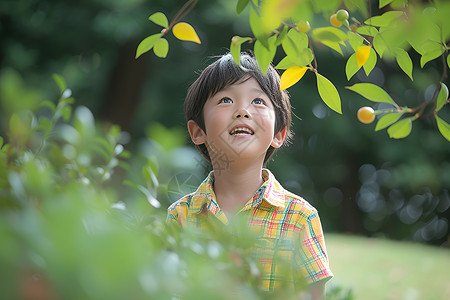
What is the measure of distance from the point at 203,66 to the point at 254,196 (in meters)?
3.36

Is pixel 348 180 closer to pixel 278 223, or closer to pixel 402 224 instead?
pixel 402 224

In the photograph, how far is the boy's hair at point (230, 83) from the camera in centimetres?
158

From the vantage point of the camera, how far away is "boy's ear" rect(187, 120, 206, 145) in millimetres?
1706

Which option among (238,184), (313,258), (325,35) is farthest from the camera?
(238,184)

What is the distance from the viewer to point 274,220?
4.75ft

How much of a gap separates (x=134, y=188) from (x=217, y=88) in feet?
2.76

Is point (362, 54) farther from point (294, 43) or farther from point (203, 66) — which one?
point (203, 66)

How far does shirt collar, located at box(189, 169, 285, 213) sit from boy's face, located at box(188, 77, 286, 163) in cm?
9

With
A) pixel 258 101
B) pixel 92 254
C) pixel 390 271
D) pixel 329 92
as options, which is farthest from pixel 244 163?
pixel 390 271

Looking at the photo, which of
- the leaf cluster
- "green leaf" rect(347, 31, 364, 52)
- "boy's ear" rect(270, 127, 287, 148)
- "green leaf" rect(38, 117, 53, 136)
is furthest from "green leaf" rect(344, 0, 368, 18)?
"boy's ear" rect(270, 127, 287, 148)

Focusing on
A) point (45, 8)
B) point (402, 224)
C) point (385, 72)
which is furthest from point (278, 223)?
point (402, 224)

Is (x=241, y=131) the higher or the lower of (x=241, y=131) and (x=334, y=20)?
the lower

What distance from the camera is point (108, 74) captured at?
29.9 feet

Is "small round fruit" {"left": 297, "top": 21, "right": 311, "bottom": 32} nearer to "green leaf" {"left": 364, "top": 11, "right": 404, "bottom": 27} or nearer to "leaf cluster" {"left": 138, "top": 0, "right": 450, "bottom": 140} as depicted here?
"leaf cluster" {"left": 138, "top": 0, "right": 450, "bottom": 140}
